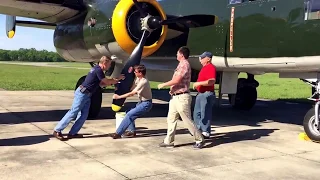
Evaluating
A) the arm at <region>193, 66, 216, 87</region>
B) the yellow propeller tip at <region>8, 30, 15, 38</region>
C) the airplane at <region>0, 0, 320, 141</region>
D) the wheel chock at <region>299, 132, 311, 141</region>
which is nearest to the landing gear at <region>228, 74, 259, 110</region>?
the airplane at <region>0, 0, 320, 141</region>

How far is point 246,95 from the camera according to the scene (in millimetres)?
12578

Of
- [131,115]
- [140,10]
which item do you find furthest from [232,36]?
Result: [131,115]

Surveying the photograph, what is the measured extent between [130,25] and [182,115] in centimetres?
268

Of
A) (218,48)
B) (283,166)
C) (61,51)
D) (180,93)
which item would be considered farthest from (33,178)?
(61,51)

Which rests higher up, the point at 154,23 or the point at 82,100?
the point at 154,23

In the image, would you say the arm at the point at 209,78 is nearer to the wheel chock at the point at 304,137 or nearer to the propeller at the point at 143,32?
the propeller at the point at 143,32

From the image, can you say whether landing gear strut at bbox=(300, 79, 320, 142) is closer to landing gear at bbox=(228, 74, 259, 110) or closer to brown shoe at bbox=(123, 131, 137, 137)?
brown shoe at bbox=(123, 131, 137, 137)

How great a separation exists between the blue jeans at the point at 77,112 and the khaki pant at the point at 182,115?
164cm

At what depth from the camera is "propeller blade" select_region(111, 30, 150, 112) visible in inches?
293

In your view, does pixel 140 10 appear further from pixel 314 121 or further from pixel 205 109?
pixel 314 121

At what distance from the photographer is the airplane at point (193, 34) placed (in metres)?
7.00

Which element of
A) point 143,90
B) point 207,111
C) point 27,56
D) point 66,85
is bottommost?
point 66,85

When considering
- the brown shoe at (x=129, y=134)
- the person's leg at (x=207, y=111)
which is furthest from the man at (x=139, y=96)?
the person's leg at (x=207, y=111)

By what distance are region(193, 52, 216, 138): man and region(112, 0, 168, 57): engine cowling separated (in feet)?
5.24
